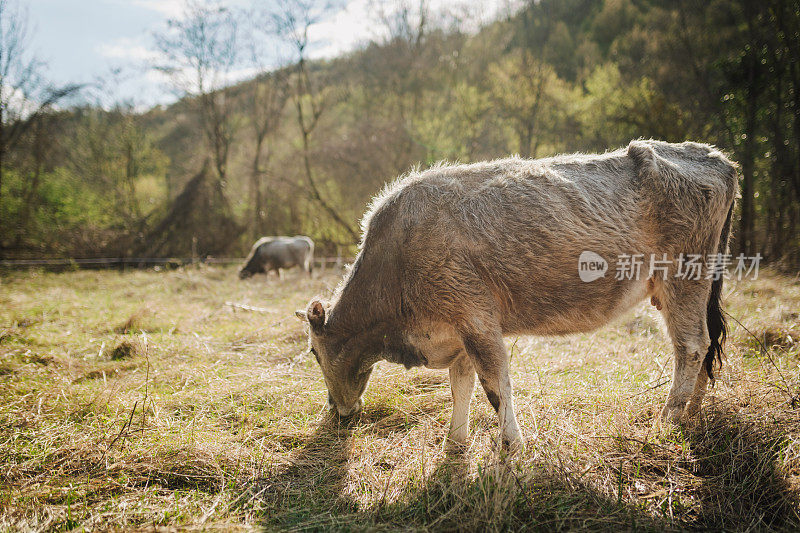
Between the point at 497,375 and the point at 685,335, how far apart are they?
1802 mm

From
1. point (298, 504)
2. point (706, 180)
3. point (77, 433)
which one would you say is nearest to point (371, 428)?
point (298, 504)

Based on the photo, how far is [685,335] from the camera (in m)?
3.45

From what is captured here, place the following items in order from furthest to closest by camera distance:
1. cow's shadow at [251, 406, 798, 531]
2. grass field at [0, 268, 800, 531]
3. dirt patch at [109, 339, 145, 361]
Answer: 1. dirt patch at [109, 339, 145, 361]
2. grass field at [0, 268, 800, 531]
3. cow's shadow at [251, 406, 798, 531]

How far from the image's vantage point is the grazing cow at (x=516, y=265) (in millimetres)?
3010

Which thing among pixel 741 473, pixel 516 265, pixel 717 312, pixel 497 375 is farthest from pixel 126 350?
pixel 717 312

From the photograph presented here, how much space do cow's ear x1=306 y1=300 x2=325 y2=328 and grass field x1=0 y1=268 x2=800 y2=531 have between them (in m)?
0.92

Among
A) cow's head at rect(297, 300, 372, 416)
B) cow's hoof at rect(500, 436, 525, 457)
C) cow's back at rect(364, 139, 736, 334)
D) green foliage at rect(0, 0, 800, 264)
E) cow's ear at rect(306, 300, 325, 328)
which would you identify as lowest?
cow's hoof at rect(500, 436, 525, 457)

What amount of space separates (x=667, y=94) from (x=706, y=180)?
551 inches

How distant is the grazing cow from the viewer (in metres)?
3.01

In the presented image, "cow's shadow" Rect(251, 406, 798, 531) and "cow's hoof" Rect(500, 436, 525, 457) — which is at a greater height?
"cow's hoof" Rect(500, 436, 525, 457)

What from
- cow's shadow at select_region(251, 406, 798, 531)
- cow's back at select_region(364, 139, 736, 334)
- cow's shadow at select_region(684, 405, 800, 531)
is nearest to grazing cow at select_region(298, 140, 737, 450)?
cow's back at select_region(364, 139, 736, 334)

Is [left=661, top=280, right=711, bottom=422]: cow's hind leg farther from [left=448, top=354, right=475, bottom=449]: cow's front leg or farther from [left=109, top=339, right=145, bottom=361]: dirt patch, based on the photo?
[left=109, top=339, right=145, bottom=361]: dirt patch

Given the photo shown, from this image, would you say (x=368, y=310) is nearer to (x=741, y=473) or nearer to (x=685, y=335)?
(x=685, y=335)

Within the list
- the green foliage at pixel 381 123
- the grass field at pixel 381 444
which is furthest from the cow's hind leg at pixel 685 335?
the green foliage at pixel 381 123
